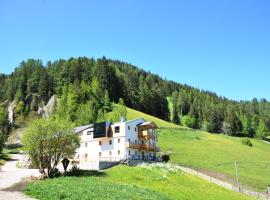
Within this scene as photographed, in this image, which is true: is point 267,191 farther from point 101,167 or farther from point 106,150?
point 106,150

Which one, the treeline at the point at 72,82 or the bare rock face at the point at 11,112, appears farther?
the treeline at the point at 72,82

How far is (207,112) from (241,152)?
8938 cm

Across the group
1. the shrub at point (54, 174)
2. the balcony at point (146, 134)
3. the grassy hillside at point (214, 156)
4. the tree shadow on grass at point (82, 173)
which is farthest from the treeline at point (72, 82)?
the shrub at point (54, 174)

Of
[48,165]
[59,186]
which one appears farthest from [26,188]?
[48,165]

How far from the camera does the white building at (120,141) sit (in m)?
77.6

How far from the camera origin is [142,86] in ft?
591

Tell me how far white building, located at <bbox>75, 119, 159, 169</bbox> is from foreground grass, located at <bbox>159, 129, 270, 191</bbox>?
7796 millimetres

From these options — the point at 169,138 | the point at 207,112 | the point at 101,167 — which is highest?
the point at 207,112

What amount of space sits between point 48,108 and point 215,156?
7322cm

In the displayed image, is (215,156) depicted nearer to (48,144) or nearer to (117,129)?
(117,129)

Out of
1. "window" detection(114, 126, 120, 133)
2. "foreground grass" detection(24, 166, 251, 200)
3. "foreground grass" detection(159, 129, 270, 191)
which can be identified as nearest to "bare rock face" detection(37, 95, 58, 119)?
"foreground grass" detection(159, 129, 270, 191)

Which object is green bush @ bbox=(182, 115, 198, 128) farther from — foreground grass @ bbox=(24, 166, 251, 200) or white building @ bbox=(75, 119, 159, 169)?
foreground grass @ bbox=(24, 166, 251, 200)

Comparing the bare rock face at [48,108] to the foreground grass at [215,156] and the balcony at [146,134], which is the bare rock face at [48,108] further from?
the balcony at [146,134]

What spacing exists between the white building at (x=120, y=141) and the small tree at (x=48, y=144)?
1984 cm
